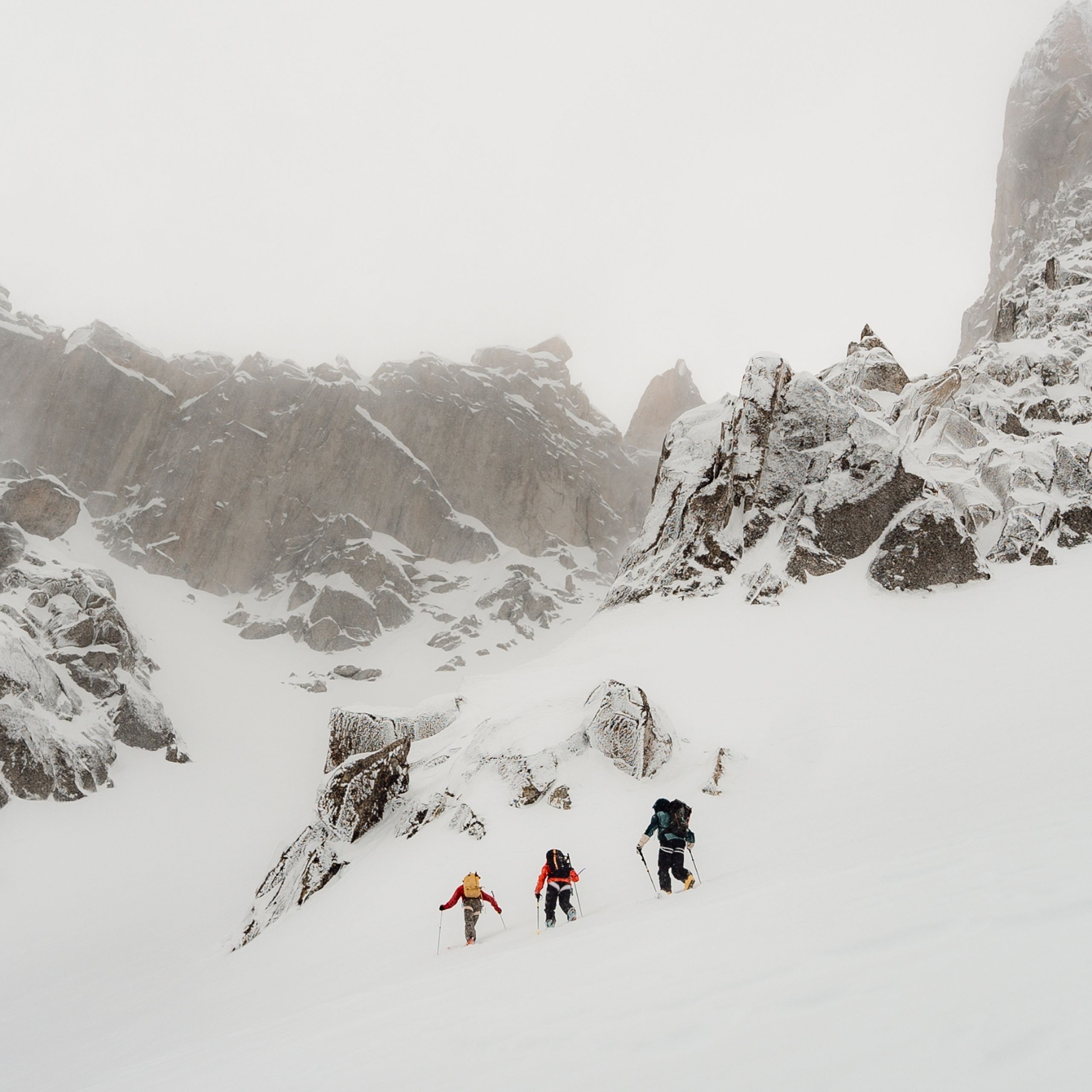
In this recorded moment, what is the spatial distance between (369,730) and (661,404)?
12015cm

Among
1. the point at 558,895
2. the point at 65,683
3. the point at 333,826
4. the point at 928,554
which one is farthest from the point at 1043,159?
the point at 65,683

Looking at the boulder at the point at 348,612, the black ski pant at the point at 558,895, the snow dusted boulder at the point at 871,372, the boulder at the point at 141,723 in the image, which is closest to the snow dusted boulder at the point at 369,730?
the black ski pant at the point at 558,895

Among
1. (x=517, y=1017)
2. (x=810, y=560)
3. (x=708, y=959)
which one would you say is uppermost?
(x=810, y=560)

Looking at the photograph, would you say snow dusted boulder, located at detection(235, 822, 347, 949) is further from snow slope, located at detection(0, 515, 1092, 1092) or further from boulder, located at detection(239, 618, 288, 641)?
boulder, located at detection(239, 618, 288, 641)

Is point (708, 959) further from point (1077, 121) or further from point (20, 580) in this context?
point (1077, 121)

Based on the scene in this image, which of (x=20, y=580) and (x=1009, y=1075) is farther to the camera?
(x=20, y=580)

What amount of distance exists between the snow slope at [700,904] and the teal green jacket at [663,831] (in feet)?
3.48

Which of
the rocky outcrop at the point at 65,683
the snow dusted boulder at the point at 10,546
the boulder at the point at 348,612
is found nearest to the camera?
the rocky outcrop at the point at 65,683

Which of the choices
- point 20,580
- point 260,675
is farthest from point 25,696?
point 260,675

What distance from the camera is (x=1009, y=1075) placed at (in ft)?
6.63

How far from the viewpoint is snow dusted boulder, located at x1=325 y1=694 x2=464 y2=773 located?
23.9m

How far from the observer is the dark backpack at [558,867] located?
9.99 m

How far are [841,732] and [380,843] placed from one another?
44.7ft

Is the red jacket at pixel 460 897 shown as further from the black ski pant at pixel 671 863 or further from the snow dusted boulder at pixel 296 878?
the snow dusted boulder at pixel 296 878
